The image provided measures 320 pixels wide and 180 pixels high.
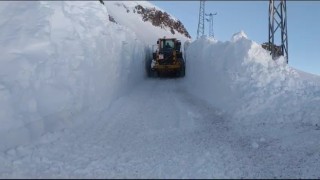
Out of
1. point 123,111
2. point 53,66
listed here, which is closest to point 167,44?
point 123,111

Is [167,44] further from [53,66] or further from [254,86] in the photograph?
[53,66]

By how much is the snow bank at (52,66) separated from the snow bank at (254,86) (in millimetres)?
3792

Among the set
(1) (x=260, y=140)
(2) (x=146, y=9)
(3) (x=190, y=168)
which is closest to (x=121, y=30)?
(1) (x=260, y=140)

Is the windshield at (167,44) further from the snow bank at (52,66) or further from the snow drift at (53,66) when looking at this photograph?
the snow bank at (52,66)

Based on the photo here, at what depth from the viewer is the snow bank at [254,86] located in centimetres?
1288

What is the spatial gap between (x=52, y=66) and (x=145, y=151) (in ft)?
14.6

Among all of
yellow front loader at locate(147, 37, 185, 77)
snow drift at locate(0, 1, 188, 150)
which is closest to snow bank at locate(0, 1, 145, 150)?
snow drift at locate(0, 1, 188, 150)

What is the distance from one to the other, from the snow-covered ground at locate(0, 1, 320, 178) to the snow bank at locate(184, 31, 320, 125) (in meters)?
0.04

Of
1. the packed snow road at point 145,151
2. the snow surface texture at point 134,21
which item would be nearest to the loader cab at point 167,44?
the packed snow road at point 145,151

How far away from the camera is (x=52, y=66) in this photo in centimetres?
1285

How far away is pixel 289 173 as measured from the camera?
874cm

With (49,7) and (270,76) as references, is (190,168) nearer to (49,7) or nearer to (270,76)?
(270,76)

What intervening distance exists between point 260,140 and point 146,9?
54237mm

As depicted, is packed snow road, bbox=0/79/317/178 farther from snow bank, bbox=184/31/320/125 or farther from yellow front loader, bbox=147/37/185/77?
yellow front loader, bbox=147/37/185/77
